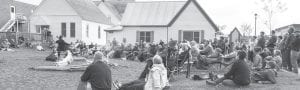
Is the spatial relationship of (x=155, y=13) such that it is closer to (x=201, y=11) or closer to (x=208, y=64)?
(x=201, y=11)

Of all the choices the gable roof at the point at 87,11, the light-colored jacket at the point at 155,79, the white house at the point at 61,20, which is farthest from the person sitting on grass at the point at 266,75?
the gable roof at the point at 87,11

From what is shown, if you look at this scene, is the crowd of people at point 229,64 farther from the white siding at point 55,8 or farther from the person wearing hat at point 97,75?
the white siding at point 55,8

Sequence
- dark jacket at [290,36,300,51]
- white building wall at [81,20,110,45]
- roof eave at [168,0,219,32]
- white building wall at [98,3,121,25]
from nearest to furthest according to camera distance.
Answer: dark jacket at [290,36,300,51]
roof eave at [168,0,219,32]
white building wall at [81,20,110,45]
white building wall at [98,3,121,25]

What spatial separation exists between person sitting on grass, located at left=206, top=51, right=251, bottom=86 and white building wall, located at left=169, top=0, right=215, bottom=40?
17564mm

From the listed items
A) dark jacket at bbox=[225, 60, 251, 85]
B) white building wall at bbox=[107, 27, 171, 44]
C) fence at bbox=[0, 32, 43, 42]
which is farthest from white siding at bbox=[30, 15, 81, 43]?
dark jacket at bbox=[225, 60, 251, 85]

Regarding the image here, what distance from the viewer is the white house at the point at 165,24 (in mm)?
28844

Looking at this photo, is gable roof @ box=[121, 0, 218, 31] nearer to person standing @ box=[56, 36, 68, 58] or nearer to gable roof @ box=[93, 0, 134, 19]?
person standing @ box=[56, 36, 68, 58]

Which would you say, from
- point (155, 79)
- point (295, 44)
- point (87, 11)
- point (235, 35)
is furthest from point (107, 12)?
point (155, 79)

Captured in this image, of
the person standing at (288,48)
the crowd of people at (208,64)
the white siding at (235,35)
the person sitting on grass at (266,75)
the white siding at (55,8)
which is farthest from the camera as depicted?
the white siding at (55,8)

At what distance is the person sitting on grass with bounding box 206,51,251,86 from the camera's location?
1090 centimetres

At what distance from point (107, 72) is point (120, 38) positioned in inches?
884

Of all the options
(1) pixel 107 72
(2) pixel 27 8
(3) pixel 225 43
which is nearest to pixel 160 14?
(3) pixel 225 43

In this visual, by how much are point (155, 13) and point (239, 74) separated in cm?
2005

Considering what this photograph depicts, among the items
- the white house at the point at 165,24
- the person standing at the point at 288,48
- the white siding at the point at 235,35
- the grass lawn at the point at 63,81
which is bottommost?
the grass lawn at the point at 63,81
